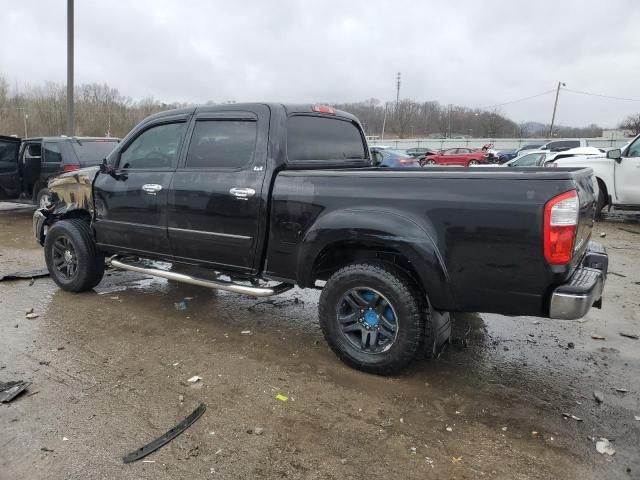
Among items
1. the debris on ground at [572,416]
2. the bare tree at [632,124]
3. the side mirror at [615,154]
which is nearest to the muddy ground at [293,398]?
the debris on ground at [572,416]

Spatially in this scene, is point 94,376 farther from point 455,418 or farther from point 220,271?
point 455,418

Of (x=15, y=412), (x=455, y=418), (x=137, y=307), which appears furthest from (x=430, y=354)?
(x=137, y=307)

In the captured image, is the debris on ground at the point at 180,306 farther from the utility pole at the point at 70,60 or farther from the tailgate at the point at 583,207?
the utility pole at the point at 70,60

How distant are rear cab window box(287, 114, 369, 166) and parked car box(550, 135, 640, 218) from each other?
24.6 ft

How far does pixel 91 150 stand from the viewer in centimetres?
1005

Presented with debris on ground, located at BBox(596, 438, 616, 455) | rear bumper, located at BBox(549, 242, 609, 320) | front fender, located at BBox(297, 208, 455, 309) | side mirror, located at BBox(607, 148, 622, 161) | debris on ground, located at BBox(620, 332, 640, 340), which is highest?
side mirror, located at BBox(607, 148, 622, 161)

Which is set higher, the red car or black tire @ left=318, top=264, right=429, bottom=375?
the red car

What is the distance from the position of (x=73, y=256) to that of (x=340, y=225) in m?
3.49

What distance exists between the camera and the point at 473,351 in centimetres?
419

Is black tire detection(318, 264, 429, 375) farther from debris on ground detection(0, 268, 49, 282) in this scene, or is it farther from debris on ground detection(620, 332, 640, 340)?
debris on ground detection(0, 268, 49, 282)

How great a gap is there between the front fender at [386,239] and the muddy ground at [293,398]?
2.61ft

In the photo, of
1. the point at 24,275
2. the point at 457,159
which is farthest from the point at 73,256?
the point at 457,159

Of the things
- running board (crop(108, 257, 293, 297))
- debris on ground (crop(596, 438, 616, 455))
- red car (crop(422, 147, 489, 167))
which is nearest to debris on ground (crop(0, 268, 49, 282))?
running board (crop(108, 257, 293, 297))

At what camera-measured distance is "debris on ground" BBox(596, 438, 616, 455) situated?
9.16 feet
